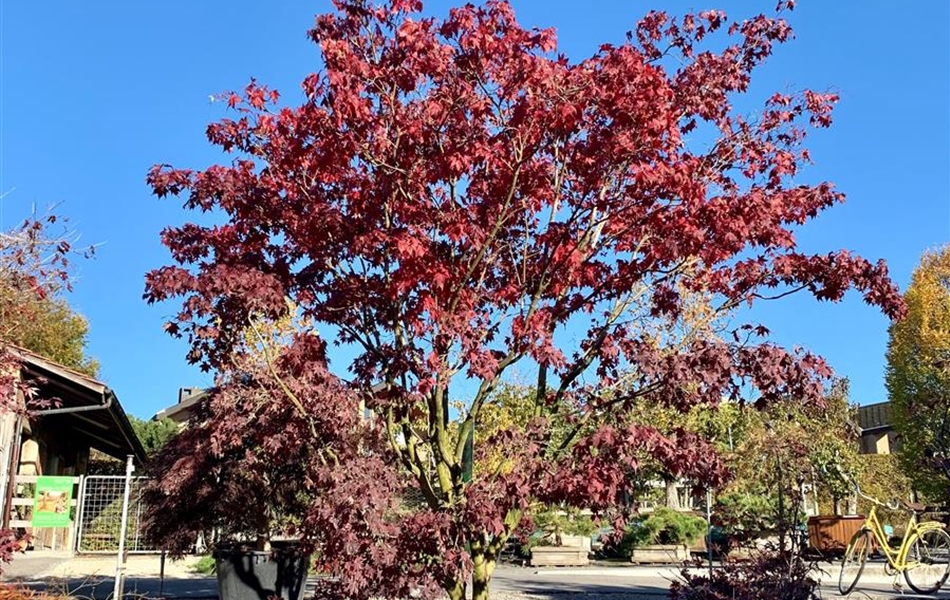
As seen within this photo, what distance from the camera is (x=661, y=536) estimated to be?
2125cm

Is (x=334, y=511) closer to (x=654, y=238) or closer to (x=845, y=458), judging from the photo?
(x=654, y=238)

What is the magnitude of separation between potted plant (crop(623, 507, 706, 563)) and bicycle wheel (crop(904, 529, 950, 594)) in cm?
795

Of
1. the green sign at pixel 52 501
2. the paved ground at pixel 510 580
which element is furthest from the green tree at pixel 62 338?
the green sign at pixel 52 501

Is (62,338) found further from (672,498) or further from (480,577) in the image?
(480,577)

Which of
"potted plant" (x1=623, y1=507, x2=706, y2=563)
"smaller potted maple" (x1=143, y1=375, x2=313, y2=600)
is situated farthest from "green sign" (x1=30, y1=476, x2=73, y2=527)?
"potted plant" (x1=623, y1=507, x2=706, y2=563)

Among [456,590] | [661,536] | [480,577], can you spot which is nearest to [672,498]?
[661,536]

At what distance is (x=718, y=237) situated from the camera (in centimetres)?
566

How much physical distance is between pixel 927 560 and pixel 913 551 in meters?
0.21

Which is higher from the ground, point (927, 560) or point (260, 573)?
point (260, 573)

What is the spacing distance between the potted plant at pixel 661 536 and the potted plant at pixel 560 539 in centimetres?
112

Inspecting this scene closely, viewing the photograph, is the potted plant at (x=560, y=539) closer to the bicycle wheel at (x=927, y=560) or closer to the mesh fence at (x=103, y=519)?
the bicycle wheel at (x=927, y=560)

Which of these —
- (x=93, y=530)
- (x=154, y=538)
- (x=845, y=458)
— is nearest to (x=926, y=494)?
(x=845, y=458)

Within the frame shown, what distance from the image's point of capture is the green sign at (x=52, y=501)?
384 inches

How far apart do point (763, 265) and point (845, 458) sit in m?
20.8
